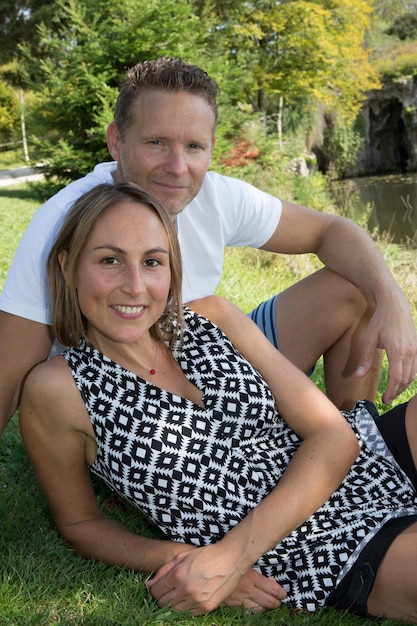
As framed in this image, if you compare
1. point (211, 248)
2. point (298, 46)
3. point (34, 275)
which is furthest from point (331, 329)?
point (298, 46)

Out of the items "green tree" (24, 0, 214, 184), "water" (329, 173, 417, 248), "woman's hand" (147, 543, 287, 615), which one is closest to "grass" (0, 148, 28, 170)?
"green tree" (24, 0, 214, 184)

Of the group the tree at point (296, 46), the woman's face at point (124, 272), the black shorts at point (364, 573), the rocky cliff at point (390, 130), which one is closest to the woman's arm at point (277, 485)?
the black shorts at point (364, 573)

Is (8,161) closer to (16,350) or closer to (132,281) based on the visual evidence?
(16,350)

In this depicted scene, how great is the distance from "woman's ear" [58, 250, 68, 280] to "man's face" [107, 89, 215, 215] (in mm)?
633

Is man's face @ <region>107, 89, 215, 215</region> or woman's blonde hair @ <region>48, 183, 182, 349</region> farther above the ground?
man's face @ <region>107, 89, 215, 215</region>

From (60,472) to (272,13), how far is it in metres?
24.2

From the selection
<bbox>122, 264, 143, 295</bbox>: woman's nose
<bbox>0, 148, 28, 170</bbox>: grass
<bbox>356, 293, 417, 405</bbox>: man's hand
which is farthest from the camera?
<bbox>0, 148, 28, 170</bbox>: grass

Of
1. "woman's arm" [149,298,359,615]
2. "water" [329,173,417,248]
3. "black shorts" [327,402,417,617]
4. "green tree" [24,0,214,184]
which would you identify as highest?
"green tree" [24,0,214,184]

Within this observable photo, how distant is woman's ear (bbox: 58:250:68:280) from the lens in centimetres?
193

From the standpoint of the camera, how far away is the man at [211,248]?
214cm

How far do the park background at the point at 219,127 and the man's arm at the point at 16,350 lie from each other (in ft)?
1.39

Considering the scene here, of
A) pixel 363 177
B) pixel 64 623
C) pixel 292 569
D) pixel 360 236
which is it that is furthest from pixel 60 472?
pixel 363 177

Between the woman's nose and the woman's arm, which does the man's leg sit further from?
the woman's nose

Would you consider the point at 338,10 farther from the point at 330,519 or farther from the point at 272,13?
the point at 330,519
